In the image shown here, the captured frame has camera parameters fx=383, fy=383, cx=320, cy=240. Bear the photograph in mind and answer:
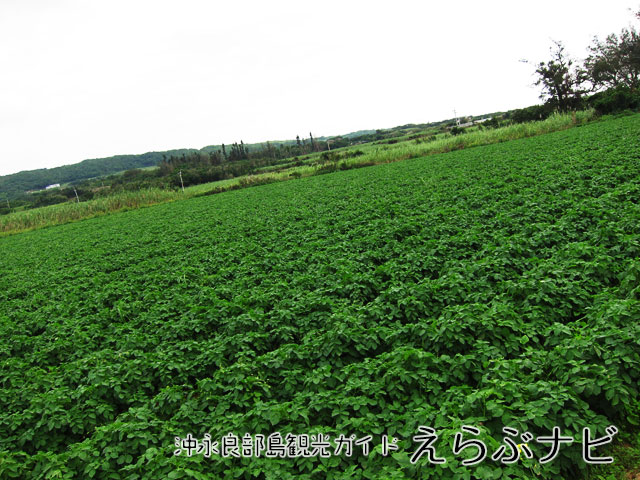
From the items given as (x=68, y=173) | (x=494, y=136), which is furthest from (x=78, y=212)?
(x=68, y=173)

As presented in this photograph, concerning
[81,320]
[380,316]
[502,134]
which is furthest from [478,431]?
[502,134]

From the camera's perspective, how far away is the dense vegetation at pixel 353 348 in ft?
13.3

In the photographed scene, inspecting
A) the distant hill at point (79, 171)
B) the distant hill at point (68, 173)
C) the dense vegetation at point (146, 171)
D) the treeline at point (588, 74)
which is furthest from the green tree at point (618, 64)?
the distant hill at point (68, 173)

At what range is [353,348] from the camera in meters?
5.88

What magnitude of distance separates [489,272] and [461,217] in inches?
186

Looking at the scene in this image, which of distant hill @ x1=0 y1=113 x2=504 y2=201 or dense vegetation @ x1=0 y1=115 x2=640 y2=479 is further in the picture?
distant hill @ x1=0 y1=113 x2=504 y2=201

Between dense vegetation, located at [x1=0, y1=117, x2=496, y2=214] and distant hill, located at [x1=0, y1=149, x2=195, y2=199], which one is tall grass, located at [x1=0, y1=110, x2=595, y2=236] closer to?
dense vegetation, located at [x1=0, y1=117, x2=496, y2=214]

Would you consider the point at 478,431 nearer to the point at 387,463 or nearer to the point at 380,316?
the point at 387,463

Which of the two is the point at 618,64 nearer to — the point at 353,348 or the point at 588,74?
the point at 588,74

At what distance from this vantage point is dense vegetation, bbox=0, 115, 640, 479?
159 inches

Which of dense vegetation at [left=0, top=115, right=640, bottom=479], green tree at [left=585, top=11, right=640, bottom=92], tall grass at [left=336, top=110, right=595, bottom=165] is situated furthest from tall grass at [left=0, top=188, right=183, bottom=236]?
green tree at [left=585, top=11, right=640, bottom=92]

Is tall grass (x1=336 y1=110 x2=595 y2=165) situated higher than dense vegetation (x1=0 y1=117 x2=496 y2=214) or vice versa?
dense vegetation (x1=0 y1=117 x2=496 y2=214)

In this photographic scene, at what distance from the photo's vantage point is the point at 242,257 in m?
12.3

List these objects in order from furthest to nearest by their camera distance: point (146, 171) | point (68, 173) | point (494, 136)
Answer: point (68, 173) → point (146, 171) → point (494, 136)
